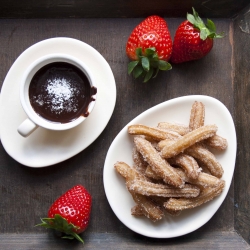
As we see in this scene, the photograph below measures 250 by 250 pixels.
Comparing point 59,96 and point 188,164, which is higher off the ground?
point 59,96

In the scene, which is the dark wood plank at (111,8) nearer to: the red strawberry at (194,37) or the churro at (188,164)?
the red strawberry at (194,37)

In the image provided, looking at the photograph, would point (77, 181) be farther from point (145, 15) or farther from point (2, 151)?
point (145, 15)

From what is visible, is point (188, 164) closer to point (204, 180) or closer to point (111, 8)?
point (204, 180)

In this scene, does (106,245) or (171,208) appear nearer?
(171,208)

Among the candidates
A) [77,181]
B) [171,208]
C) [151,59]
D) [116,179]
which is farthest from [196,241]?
[151,59]

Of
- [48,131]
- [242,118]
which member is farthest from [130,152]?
[242,118]

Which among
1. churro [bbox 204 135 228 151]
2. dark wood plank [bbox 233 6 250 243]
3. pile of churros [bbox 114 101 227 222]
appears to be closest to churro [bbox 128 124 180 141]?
pile of churros [bbox 114 101 227 222]
